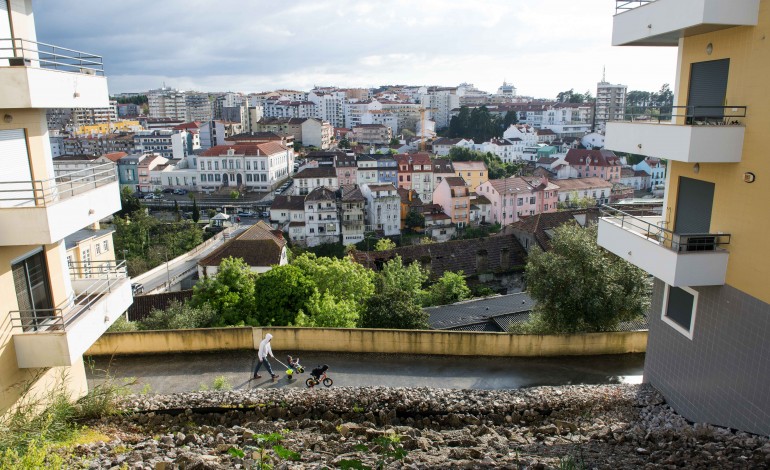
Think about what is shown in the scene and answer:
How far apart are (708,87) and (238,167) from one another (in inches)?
2928

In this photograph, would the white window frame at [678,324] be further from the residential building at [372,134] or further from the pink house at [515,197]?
the residential building at [372,134]

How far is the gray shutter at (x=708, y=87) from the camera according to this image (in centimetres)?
820

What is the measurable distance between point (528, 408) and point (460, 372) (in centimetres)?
252

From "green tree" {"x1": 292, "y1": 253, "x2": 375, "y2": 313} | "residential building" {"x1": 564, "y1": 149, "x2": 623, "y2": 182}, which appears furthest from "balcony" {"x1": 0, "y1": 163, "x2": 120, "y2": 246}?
"residential building" {"x1": 564, "y1": 149, "x2": 623, "y2": 182}

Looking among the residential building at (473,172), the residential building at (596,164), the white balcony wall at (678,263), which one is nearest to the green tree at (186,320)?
the white balcony wall at (678,263)

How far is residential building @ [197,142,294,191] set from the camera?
7719cm

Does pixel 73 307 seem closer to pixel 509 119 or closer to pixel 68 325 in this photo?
pixel 68 325

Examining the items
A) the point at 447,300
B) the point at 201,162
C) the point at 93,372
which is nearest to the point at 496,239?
the point at 447,300

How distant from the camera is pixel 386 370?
1222 centimetres

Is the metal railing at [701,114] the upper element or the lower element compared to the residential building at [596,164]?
upper

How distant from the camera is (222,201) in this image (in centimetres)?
7375

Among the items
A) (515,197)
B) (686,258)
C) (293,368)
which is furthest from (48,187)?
(515,197)

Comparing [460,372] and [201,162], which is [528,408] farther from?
[201,162]

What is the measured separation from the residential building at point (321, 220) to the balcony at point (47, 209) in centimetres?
4924
